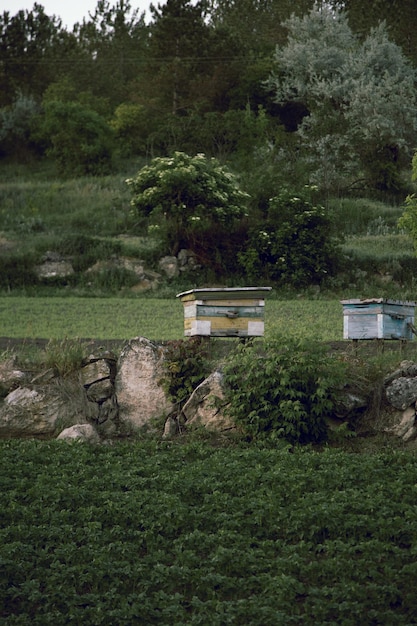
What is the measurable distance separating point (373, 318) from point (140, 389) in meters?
3.88

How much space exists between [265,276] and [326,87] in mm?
22031

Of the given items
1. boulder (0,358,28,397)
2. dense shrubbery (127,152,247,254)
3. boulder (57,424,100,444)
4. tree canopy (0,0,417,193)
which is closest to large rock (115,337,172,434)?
boulder (57,424,100,444)

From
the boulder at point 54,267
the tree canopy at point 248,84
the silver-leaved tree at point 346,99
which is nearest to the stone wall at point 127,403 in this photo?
the boulder at point 54,267

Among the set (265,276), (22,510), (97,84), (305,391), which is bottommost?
(22,510)

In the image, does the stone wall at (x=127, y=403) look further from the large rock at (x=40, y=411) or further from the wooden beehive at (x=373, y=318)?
the wooden beehive at (x=373, y=318)

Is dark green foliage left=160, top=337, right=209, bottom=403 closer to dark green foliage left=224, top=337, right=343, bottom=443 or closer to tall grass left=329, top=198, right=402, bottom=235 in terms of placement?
dark green foliage left=224, top=337, right=343, bottom=443

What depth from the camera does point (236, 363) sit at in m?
14.5

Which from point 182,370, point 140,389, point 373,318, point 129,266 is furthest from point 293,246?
point 140,389

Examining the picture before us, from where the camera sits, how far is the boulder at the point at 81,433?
552 inches

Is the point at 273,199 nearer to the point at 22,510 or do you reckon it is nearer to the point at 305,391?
the point at 305,391

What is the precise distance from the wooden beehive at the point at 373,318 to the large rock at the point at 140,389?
312cm

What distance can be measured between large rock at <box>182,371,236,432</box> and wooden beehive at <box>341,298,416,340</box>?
2.58 metres

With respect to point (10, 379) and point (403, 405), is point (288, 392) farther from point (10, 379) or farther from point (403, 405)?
point (10, 379)

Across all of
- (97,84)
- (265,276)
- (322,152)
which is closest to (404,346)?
(265,276)
